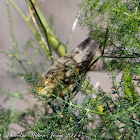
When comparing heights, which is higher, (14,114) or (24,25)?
(24,25)

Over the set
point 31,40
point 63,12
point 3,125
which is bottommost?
point 3,125

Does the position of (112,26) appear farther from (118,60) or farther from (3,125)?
(3,125)

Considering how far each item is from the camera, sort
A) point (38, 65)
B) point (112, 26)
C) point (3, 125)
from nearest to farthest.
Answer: point (112, 26), point (3, 125), point (38, 65)

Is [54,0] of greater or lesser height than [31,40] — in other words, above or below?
above

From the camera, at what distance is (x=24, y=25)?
0.62 m

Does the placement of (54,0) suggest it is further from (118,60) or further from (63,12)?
(118,60)

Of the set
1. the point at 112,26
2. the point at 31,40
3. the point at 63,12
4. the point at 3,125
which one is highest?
the point at 63,12

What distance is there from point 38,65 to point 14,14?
0.19 m

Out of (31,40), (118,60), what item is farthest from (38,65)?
(118,60)

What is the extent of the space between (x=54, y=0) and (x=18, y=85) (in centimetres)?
31

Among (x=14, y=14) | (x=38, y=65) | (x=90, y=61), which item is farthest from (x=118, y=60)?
(x=14, y=14)

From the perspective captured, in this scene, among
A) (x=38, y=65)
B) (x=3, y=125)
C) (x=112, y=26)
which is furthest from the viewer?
(x=38, y=65)

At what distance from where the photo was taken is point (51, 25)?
0.60m

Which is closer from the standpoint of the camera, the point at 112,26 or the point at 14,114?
the point at 112,26
